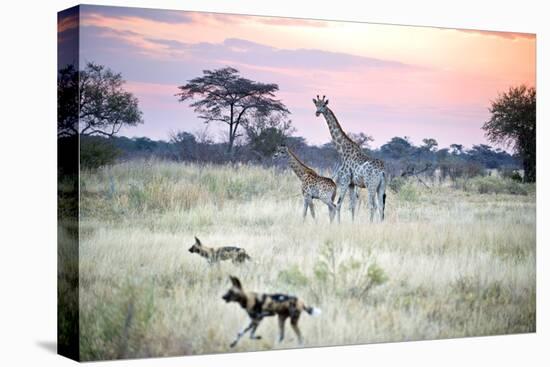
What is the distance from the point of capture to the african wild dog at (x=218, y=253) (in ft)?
40.8

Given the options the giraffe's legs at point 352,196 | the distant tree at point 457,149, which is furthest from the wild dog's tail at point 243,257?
the distant tree at point 457,149

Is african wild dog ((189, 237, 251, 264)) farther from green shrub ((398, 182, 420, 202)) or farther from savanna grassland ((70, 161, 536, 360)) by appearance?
green shrub ((398, 182, 420, 202))

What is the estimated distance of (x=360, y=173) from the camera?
13.9 metres

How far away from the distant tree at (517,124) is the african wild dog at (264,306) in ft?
12.7

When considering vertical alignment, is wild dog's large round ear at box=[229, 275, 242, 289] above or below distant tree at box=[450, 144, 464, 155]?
below

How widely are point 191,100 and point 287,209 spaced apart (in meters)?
1.80

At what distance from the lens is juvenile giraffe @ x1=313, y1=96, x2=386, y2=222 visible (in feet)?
44.9

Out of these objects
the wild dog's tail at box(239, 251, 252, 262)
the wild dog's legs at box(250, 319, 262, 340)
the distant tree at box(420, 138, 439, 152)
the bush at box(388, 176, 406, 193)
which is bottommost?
the wild dog's legs at box(250, 319, 262, 340)

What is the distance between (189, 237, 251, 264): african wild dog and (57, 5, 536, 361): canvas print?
35mm

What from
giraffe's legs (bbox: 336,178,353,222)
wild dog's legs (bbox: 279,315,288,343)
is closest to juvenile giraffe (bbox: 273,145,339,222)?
giraffe's legs (bbox: 336,178,353,222)

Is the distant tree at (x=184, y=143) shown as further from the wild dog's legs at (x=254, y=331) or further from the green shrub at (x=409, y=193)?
the green shrub at (x=409, y=193)

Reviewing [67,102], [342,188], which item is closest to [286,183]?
[342,188]

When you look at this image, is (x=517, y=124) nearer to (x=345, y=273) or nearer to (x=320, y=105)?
(x=320, y=105)

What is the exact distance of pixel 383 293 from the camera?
42.9 feet
